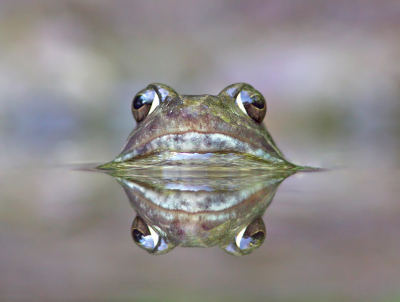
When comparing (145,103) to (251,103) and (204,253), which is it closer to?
(251,103)

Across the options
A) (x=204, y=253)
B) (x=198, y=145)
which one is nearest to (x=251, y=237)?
(x=204, y=253)

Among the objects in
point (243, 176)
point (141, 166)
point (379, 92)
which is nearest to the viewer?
point (243, 176)

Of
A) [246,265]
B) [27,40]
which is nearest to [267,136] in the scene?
[246,265]

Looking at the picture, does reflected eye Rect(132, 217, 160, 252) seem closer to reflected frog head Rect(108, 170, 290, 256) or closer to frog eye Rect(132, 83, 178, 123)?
reflected frog head Rect(108, 170, 290, 256)

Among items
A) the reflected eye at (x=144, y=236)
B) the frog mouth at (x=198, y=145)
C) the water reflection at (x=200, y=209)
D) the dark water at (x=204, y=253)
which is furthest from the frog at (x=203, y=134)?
the reflected eye at (x=144, y=236)

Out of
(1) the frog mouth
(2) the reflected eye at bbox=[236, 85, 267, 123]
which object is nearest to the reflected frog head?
(1) the frog mouth

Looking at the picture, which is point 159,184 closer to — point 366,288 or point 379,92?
point 366,288

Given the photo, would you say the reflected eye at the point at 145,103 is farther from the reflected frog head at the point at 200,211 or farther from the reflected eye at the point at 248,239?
the reflected eye at the point at 248,239
